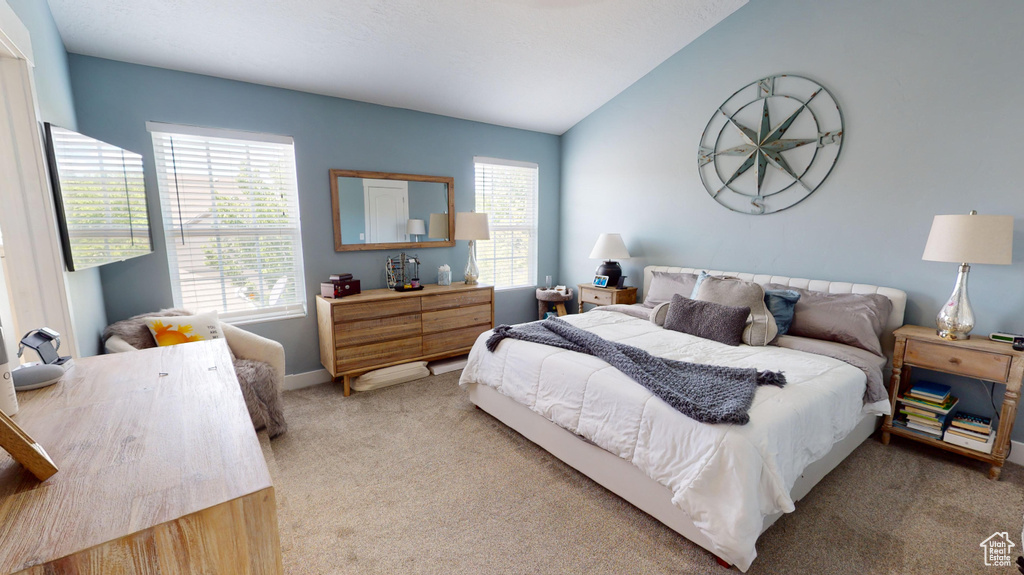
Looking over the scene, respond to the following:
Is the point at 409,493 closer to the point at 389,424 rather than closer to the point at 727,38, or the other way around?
the point at 389,424

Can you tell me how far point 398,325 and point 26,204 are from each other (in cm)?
213

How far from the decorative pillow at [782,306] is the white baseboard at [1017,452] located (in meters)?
1.25

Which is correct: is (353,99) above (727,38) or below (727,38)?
below

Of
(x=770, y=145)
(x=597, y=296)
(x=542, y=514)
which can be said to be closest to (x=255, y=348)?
(x=542, y=514)

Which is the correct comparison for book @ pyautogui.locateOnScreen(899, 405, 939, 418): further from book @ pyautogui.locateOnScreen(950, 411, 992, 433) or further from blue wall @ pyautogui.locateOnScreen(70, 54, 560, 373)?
blue wall @ pyautogui.locateOnScreen(70, 54, 560, 373)

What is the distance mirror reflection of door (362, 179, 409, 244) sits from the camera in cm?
360

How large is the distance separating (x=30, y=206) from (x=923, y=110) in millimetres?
4566

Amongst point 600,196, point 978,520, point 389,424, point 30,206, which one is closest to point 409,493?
point 389,424

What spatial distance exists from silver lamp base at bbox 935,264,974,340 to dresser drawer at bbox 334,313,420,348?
3459 millimetres

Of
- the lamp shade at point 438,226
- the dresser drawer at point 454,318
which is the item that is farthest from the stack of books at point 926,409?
the lamp shade at point 438,226

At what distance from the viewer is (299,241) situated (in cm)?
336

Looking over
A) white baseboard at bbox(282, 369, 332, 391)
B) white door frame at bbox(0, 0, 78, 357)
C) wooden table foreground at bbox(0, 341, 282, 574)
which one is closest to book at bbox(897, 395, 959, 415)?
wooden table foreground at bbox(0, 341, 282, 574)

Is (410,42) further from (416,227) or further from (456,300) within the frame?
(456,300)

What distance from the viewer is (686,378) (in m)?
1.98
